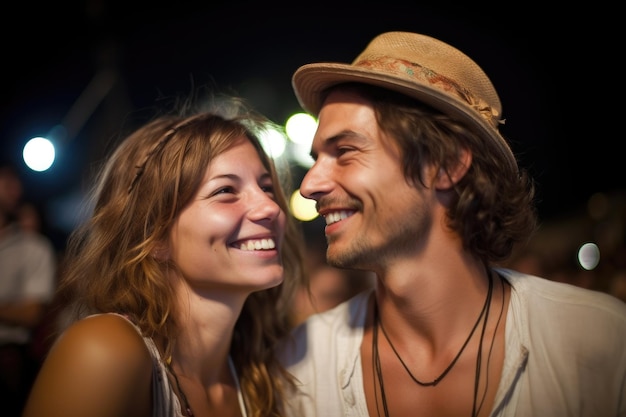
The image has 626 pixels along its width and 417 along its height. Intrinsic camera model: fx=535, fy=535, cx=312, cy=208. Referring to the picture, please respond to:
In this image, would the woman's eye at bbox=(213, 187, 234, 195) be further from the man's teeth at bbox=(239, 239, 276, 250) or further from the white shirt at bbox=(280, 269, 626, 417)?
the white shirt at bbox=(280, 269, 626, 417)

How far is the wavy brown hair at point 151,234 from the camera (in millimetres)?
2234

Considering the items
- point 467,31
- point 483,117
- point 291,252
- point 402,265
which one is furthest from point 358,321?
point 467,31

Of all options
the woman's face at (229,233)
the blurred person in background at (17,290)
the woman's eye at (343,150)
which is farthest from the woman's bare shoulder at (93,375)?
the blurred person in background at (17,290)

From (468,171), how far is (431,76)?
47cm

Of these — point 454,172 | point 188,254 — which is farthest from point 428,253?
point 188,254

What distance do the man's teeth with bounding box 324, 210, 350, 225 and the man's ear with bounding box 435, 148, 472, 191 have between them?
1.40 ft

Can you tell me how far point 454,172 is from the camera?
239 centimetres

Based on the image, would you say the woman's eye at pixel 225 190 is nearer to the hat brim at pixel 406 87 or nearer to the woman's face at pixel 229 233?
the woman's face at pixel 229 233

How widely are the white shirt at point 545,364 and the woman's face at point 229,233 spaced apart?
0.51 meters

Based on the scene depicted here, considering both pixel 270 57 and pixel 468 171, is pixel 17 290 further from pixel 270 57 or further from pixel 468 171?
pixel 270 57

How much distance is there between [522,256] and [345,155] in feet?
14.3

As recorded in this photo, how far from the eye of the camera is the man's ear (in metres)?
2.38

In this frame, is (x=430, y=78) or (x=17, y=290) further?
(x=17, y=290)

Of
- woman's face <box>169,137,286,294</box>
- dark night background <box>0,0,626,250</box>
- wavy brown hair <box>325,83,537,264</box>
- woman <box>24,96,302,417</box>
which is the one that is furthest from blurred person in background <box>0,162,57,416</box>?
wavy brown hair <box>325,83,537,264</box>
